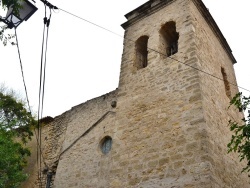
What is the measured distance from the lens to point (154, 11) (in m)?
8.66

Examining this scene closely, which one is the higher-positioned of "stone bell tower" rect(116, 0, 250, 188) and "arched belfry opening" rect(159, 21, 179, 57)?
"arched belfry opening" rect(159, 21, 179, 57)

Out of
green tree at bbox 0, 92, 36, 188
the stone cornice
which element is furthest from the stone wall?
green tree at bbox 0, 92, 36, 188

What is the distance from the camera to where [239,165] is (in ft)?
21.6

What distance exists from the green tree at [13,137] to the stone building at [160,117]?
0.95 metres

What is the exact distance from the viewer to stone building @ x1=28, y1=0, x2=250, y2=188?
548 centimetres

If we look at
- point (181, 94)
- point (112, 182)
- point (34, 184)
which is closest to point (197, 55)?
point (181, 94)

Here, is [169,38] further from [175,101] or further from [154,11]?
[175,101]

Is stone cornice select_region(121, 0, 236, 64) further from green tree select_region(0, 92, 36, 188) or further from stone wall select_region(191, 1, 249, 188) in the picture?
green tree select_region(0, 92, 36, 188)

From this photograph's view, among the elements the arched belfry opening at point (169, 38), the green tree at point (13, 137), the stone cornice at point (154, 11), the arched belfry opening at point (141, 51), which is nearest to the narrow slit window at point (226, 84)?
the stone cornice at point (154, 11)

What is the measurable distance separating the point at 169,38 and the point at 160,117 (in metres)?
3.03

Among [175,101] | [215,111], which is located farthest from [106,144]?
[215,111]

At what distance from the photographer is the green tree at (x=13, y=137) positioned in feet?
26.7

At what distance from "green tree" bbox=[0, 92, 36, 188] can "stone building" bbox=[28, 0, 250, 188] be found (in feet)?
3.12

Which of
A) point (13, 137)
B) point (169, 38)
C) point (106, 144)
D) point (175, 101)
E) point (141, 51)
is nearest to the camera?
point (175, 101)
